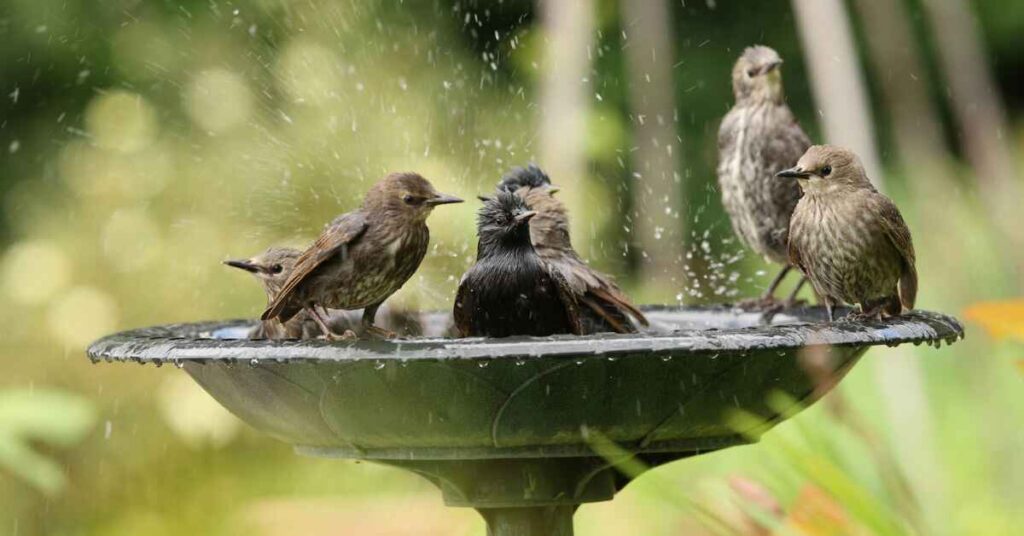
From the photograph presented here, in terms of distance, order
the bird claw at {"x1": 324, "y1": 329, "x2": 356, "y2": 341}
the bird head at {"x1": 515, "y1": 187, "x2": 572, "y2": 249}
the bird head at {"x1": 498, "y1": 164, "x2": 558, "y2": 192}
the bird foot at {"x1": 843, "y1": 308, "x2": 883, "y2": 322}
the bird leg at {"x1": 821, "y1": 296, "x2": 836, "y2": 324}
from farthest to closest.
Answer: the bird head at {"x1": 498, "y1": 164, "x2": 558, "y2": 192}, the bird head at {"x1": 515, "y1": 187, "x2": 572, "y2": 249}, the bird leg at {"x1": 821, "y1": 296, "x2": 836, "y2": 324}, the bird claw at {"x1": 324, "y1": 329, "x2": 356, "y2": 341}, the bird foot at {"x1": 843, "y1": 308, "x2": 883, "y2": 322}

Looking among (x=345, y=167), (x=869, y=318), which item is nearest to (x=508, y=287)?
(x=869, y=318)

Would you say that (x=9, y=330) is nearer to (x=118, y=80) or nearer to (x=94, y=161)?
(x=94, y=161)

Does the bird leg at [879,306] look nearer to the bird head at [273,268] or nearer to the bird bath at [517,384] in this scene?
the bird bath at [517,384]

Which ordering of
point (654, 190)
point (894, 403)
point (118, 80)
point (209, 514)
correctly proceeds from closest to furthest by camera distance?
point (894, 403), point (209, 514), point (118, 80), point (654, 190)

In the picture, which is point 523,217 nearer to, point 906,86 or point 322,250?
point 322,250

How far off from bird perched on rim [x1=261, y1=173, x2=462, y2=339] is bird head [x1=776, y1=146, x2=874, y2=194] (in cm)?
88

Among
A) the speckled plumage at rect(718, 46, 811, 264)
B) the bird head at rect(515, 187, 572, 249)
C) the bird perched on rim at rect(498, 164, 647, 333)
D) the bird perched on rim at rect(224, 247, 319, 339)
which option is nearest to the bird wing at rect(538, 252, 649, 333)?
the bird perched on rim at rect(498, 164, 647, 333)

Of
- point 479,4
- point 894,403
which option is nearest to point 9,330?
point 479,4

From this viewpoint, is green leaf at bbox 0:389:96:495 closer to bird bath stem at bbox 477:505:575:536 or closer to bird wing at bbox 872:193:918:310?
bird bath stem at bbox 477:505:575:536

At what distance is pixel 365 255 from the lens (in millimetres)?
3283

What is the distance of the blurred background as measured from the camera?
21.0 ft

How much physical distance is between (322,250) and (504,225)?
0.40 metres

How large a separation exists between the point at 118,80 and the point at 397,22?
64.0 inches

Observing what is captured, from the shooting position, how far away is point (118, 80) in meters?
8.53
